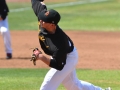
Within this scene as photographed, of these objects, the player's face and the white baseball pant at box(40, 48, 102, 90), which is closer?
the player's face

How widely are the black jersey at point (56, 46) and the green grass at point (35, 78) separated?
2.15m

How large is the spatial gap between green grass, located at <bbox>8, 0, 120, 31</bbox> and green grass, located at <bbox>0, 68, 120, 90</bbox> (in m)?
8.09

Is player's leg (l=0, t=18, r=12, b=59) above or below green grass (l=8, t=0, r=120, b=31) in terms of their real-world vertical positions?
above

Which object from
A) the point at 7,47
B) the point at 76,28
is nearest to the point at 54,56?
the point at 7,47

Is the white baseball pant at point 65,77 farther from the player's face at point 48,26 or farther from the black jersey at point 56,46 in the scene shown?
the player's face at point 48,26

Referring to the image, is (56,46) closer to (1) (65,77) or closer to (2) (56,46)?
(2) (56,46)

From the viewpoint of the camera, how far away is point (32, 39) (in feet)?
56.8

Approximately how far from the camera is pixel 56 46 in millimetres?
7281

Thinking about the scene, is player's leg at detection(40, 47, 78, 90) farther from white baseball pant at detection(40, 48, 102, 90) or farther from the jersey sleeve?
the jersey sleeve

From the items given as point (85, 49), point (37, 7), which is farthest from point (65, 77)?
point (85, 49)

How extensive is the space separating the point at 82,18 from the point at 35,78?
39.2 ft

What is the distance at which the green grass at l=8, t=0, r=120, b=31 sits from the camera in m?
20.1

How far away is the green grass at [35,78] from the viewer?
31.6 feet

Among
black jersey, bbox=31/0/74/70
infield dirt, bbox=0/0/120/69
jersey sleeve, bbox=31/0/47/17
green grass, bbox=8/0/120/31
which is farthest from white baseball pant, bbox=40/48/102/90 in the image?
green grass, bbox=8/0/120/31
